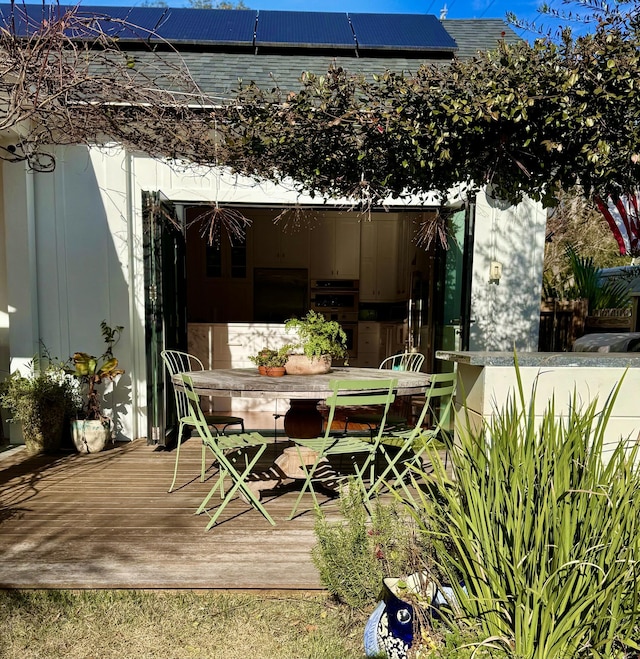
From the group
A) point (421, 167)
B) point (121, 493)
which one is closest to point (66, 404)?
point (121, 493)

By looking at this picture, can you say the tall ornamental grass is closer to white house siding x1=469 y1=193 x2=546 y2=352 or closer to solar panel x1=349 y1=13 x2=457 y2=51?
white house siding x1=469 y1=193 x2=546 y2=352

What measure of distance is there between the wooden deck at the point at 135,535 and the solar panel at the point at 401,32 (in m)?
4.53

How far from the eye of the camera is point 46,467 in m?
4.14

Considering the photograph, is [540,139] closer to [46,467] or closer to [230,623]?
[230,623]

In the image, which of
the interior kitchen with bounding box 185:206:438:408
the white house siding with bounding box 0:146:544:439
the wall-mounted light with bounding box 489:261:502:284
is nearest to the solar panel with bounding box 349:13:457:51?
the white house siding with bounding box 0:146:544:439

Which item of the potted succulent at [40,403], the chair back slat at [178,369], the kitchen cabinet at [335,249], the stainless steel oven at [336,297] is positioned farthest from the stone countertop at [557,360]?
the kitchen cabinet at [335,249]

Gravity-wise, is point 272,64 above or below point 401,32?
below

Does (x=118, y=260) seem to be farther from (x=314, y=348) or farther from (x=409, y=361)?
(x=409, y=361)

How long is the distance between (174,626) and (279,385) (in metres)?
1.41

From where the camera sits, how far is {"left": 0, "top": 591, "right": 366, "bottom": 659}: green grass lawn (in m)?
1.93

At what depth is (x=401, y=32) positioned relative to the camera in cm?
587

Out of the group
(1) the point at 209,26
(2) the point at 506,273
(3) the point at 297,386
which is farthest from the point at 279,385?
(1) the point at 209,26

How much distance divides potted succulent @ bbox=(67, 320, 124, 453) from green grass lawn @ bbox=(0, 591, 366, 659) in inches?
97.5

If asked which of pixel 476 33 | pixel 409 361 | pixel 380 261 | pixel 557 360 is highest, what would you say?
pixel 476 33
